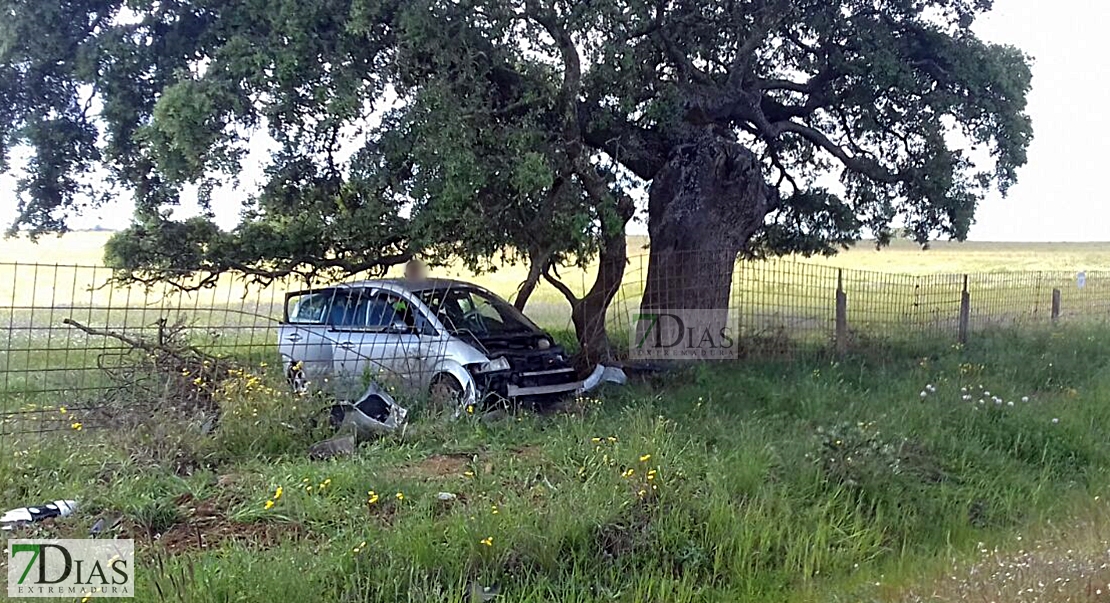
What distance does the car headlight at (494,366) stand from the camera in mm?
7801

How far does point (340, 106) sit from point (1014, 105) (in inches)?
336

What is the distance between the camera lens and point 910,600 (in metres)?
4.01

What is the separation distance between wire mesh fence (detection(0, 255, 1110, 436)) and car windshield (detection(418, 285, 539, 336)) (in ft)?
0.07

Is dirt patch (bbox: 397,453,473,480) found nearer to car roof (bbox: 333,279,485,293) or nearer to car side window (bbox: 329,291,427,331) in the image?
car side window (bbox: 329,291,427,331)

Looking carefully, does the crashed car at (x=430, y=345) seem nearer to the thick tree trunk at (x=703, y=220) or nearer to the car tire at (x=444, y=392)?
the car tire at (x=444, y=392)

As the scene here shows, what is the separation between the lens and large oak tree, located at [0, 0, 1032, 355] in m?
8.10

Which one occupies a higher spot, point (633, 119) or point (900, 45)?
point (900, 45)

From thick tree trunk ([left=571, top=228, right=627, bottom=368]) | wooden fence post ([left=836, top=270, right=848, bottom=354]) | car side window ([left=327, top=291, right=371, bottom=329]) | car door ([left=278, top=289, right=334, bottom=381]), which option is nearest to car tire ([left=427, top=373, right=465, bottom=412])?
car door ([left=278, top=289, right=334, bottom=381])

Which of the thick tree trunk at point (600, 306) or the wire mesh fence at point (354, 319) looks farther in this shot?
the thick tree trunk at point (600, 306)

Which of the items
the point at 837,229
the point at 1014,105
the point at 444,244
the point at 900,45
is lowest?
the point at 444,244

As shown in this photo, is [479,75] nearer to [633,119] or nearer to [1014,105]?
[633,119]

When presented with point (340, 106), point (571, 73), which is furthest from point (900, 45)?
point (340, 106)

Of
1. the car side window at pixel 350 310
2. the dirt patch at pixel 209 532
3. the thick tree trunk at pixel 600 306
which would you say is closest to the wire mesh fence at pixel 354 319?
the car side window at pixel 350 310

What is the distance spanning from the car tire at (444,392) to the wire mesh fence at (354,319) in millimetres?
149
